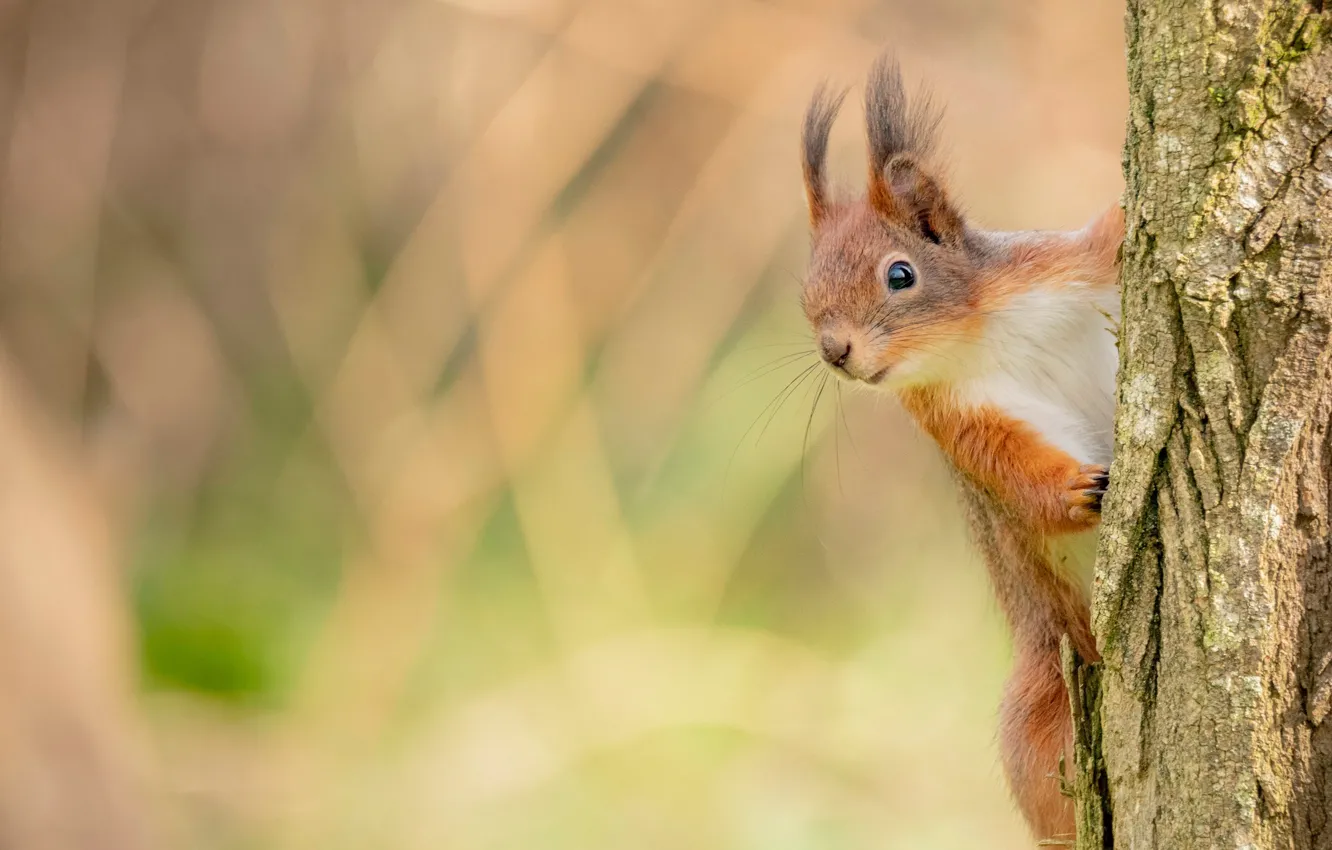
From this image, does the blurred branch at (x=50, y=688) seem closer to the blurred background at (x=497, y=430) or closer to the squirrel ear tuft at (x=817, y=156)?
the blurred background at (x=497, y=430)

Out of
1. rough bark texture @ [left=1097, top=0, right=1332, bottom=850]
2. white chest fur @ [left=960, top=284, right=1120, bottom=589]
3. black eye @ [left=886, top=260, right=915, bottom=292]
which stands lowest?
rough bark texture @ [left=1097, top=0, right=1332, bottom=850]

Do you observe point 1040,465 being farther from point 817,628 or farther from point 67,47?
point 67,47

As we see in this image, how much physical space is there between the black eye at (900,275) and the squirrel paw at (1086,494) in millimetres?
452

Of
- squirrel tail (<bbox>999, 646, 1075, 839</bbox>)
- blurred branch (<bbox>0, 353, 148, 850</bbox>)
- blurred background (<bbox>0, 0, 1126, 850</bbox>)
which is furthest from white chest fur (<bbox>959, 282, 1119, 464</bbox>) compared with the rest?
blurred branch (<bbox>0, 353, 148, 850</bbox>)

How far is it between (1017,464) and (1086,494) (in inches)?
7.2

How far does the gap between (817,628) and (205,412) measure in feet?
8.50

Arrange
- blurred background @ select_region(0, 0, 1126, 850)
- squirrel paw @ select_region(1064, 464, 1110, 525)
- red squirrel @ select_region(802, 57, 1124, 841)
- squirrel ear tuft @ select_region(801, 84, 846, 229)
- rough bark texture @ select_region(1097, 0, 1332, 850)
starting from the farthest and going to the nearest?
blurred background @ select_region(0, 0, 1126, 850), squirrel ear tuft @ select_region(801, 84, 846, 229), red squirrel @ select_region(802, 57, 1124, 841), squirrel paw @ select_region(1064, 464, 1110, 525), rough bark texture @ select_region(1097, 0, 1332, 850)

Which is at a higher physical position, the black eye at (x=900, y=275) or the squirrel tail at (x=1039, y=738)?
the black eye at (x=900, y=275)

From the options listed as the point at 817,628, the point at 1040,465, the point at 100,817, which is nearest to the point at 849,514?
the point at 817,628

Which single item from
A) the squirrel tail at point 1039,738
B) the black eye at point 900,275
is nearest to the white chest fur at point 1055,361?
the black eye at point 900,275

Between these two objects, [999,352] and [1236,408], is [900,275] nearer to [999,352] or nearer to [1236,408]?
[999,352]

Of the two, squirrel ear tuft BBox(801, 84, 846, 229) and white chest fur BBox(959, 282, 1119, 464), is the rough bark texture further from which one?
squirrel ear tuft BBox(801, 84, 846, 229)

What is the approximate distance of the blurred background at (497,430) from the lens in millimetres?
4090

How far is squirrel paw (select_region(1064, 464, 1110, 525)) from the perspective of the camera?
157cm
